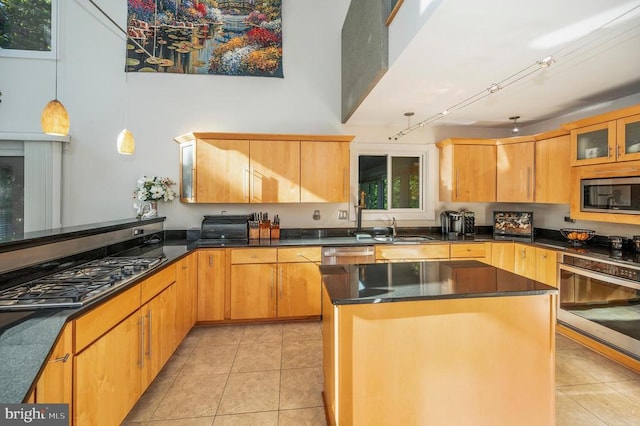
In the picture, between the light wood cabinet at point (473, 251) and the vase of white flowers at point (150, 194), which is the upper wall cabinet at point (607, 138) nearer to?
the light wood cabinet at point (473, 251)

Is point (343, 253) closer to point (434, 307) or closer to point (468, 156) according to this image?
point (434, 307)

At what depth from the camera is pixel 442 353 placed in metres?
1.53

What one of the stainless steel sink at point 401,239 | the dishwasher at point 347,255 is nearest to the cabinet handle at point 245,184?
the dishwasher at point 347,255

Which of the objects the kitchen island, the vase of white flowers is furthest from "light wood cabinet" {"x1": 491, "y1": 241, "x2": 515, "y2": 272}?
the vase of white flowers

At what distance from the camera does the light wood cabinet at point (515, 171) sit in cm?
357

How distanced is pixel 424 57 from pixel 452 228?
2599mm

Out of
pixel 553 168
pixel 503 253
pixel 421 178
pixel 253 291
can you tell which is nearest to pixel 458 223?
pixel 503 253

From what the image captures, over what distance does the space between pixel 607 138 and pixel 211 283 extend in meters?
4.14

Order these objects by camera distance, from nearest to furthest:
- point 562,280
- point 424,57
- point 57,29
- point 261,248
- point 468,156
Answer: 1. point 424,57
2. point 562,280
3. point 261,248
4. point 57,29
5. point 468,156

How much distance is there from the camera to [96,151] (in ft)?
11.9

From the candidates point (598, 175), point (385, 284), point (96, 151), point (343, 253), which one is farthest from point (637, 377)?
point (96, 151)

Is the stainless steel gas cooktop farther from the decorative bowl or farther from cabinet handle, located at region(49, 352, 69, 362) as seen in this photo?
the decorative bowl

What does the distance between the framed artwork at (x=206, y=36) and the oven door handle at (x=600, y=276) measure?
13.0ft

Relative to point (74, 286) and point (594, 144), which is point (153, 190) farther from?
point (594, 144)
